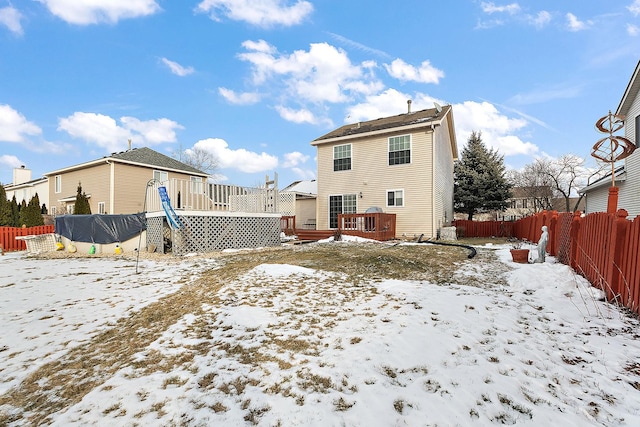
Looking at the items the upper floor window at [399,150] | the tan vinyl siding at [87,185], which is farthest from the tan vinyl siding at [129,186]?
the upper floor window at [399,150]

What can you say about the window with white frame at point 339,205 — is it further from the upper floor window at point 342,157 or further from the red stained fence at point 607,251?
the red stained fence at point 607,251

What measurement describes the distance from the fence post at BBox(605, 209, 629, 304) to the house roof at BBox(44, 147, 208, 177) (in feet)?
74.3

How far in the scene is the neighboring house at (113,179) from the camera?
736 inches

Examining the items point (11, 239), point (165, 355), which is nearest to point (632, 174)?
point (165, 355)

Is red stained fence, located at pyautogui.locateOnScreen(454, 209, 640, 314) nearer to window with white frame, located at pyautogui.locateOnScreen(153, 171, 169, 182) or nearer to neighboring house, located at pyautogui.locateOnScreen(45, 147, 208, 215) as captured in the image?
neighboring house, located at pyautogui.locateOnScreen(45, 147, 208, 215)

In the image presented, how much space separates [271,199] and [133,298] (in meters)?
7.74

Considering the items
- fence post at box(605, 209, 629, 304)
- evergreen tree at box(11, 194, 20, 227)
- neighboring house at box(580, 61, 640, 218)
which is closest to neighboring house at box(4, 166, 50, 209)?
evergreen tree at box(11, 194, 20, 227)

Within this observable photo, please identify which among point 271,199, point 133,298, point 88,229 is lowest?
point 133,298

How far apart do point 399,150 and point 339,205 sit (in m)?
4.56

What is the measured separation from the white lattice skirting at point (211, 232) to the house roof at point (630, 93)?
14.4m

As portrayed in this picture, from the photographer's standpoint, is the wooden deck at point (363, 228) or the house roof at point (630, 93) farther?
the wooden deck at point (363, 228)

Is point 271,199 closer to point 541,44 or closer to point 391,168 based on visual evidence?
point 391,168

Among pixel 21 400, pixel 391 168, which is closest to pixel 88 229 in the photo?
pixel 21 400

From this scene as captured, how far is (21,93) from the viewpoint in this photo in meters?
15.1
